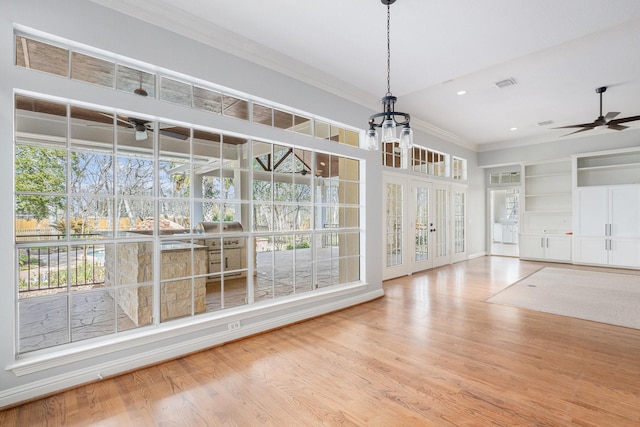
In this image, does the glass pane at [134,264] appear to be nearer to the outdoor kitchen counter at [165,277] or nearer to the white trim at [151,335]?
the outdoor kitchen counter at [165,277]

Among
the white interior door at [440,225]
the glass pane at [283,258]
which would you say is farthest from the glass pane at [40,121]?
the white interior door at [440,225]

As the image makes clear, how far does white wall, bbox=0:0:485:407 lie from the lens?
206cm

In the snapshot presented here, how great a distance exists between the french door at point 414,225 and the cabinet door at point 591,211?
293 cm

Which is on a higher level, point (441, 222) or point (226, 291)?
point (441, 222)

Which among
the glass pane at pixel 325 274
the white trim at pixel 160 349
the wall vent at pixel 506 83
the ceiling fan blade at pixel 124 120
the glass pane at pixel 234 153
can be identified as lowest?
the white trim at pixel 160 349

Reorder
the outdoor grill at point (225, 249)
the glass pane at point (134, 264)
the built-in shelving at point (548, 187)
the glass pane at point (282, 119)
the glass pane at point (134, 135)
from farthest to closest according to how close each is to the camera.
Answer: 1. the built-in shelving at point (548, 187)
2. the glass pane at point (282, 119)
3. the outdoor grill at point (225, 249)
4. the glass pane at point (134, 264)
5. the glass pane at point (134, 135)

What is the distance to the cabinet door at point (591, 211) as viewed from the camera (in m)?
6.90

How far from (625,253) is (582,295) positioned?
3302 mm

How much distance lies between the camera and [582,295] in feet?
15.4

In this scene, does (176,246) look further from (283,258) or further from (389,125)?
(389,125)

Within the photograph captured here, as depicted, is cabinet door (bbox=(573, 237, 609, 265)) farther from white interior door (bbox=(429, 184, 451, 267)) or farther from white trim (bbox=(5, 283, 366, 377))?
white trim (bbox=(5, 283, 366, 377))

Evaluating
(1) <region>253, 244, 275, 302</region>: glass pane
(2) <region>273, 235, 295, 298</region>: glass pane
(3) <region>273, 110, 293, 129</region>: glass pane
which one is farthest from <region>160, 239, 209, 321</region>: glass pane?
(3) <region>273, 110, 293, 129</region>: glass pane

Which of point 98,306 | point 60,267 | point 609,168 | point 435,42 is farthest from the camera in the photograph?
point 609,168

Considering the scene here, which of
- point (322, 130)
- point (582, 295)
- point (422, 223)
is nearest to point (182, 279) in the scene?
point (322, 130)
